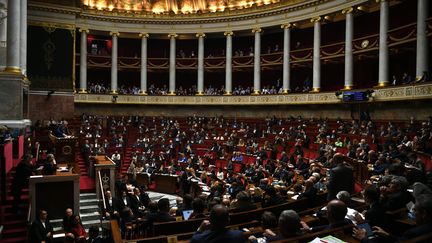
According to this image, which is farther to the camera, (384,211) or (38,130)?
(38,130)

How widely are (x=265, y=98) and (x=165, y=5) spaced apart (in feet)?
46.9

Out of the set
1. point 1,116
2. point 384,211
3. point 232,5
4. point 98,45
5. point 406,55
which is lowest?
point 384,211

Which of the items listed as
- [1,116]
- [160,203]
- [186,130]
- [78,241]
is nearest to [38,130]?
[1,116]

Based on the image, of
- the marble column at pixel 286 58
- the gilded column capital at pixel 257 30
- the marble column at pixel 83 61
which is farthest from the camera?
the marble column at pixel 83 61

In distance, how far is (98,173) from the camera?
14805 millimetres

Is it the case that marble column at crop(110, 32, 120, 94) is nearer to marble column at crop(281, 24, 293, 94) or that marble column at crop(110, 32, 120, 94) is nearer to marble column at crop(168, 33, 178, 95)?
marble column at crop(168, 33, 178, 95)

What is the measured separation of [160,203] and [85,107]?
29679 millimetres

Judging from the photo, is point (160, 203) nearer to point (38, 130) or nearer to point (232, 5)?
point (38, 130)

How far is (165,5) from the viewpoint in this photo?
36375 millimetres

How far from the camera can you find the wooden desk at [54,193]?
11250 mm

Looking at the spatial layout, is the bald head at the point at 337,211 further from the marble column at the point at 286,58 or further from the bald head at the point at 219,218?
the marble column at the point at 286,58

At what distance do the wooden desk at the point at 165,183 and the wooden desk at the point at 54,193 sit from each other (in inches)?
287

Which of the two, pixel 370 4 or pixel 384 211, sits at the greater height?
pixel 370 4

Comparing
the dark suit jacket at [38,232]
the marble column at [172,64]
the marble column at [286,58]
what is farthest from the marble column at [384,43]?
the dark suit jacket at [38,232]
